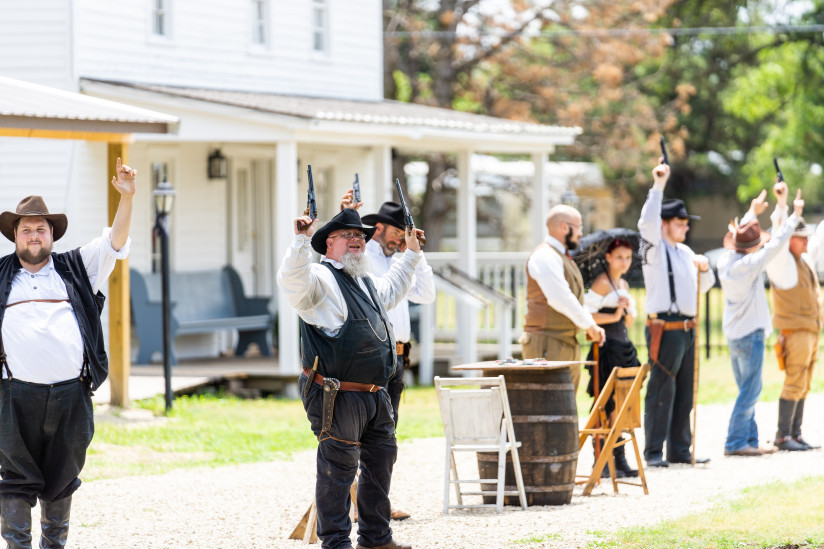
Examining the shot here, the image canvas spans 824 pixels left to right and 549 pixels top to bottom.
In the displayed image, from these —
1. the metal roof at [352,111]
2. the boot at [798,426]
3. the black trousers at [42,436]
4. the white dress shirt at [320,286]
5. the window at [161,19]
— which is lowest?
the boot at [798,426]

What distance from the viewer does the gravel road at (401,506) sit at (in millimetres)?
8109

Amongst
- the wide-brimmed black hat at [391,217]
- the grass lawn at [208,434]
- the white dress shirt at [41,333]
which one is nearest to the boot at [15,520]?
the white dress shirt at [41,333]

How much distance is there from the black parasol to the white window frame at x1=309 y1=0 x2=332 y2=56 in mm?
10771

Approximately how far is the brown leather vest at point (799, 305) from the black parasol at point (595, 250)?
1.94 meters

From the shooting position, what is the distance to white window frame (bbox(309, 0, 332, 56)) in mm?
20344

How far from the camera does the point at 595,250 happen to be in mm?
10273

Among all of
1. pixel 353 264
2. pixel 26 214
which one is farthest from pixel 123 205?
pixel 353 264

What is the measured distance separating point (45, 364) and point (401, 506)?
3.12 metres

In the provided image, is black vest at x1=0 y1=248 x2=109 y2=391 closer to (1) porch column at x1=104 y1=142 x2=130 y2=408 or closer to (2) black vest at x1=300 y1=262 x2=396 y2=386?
(2) black vest at x1=300 y1=262 x2=396 y2=386

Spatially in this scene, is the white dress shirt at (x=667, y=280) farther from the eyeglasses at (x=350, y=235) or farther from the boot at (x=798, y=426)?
the eyeglasses at (x=350, y=235)

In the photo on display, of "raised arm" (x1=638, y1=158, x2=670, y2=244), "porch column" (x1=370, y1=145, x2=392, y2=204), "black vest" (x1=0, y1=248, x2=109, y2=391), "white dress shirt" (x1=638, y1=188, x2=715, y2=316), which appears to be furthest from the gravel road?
"porch column" (x1=370, y1=145, x2=392, y2=204)

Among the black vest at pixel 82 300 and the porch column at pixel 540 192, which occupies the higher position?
the porch column at pixel 540 192

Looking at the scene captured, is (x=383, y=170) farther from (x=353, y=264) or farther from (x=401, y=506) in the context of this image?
(x=353, y=264)

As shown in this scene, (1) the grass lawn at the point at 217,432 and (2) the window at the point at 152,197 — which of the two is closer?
(1) the grass lawn at the point at 217,432
